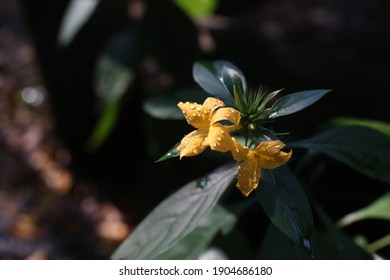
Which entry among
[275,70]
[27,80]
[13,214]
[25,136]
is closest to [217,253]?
[275,70]

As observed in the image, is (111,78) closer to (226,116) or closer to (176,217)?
(176,217)

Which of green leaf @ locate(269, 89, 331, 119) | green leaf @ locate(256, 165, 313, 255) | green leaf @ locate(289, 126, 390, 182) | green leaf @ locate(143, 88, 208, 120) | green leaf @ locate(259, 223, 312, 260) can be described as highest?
green leaf @ locate(269, 89, 331, 119)

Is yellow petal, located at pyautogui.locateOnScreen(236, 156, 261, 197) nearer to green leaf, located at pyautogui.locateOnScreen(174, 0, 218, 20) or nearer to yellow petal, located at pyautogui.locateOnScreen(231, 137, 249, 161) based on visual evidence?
yellow petal, located at pyautogui.locateOnScreen(231, 137, 249, 161)

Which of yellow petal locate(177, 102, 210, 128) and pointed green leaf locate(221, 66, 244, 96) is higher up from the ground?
yellow petal locate(177, 102, 210, 128)

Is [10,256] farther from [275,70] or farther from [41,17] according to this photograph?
[275,70]

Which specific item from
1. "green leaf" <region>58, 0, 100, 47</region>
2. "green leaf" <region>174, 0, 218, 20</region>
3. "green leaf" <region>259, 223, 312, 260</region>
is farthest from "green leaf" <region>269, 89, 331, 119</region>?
"green leaf" <region>174, 0, 218, 20</region>

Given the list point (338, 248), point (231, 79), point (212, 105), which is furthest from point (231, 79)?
point (338, 248)
